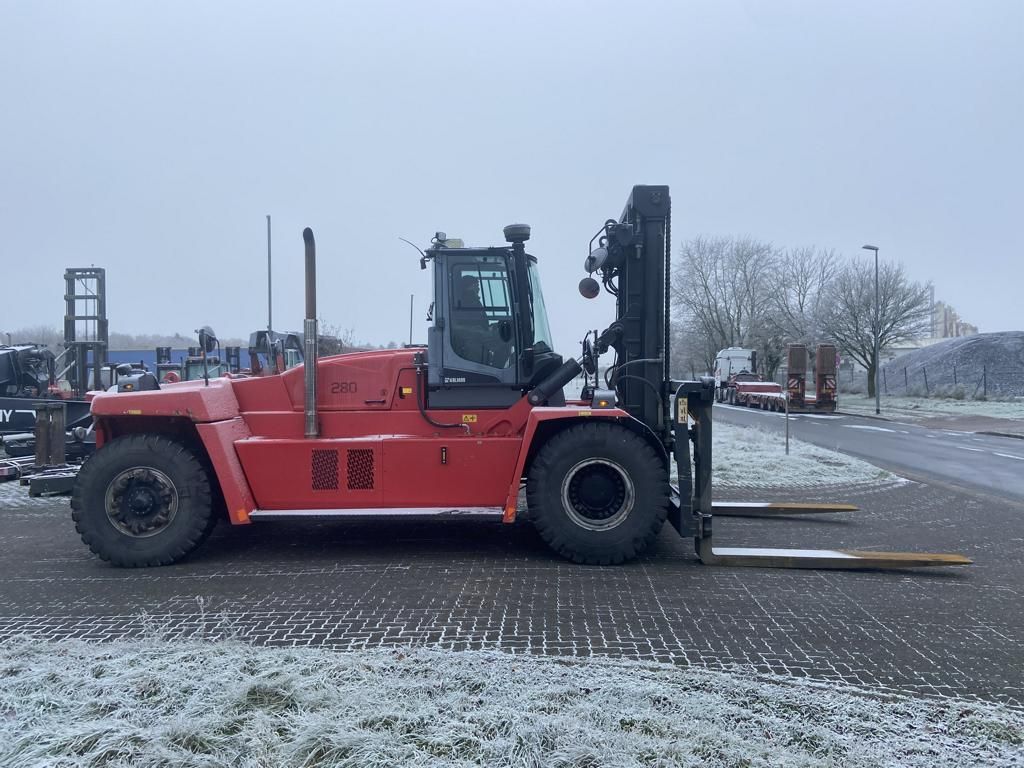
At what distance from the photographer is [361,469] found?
24.5ft

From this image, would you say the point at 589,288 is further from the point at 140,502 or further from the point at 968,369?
the point at 968,369

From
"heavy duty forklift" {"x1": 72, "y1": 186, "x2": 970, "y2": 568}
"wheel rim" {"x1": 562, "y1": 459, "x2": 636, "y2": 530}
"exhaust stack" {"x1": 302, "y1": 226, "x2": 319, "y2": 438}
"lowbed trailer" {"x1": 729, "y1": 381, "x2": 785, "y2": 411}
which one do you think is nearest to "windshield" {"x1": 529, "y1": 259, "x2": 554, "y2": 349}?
"heavy duty forklift" {"x1": 72, "y1": 186, "x2": 970, "y2": 568}

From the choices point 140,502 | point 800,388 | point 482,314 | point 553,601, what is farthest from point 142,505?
point 800,388

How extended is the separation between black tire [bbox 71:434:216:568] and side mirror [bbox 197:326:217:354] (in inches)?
41.0

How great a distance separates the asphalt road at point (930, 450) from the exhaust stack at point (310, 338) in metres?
10.8

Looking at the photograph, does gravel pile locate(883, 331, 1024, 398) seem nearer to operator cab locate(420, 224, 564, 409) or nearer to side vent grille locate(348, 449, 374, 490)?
operator cab locate(420, 224, 564, 409)

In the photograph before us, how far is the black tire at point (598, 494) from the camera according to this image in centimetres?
719

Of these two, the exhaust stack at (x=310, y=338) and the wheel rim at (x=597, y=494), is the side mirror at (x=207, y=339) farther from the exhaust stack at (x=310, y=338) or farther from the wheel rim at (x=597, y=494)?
the wheel rim at (x=597, y=494)

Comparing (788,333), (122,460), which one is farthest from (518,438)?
(788,333)

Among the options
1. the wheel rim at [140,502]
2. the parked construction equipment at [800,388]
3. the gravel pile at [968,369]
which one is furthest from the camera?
the gravel pile at [968,369]

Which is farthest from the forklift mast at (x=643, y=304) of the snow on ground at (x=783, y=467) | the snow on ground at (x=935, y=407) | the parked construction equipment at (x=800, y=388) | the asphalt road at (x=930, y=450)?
the snow on ground at (x=935, y=407)

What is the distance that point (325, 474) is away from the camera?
7457mm

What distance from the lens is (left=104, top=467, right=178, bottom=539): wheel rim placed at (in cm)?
730

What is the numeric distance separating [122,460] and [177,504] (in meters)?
0.65
